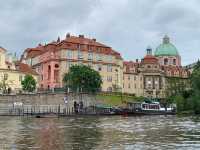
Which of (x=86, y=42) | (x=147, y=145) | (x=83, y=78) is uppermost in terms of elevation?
(x=86, y=42)

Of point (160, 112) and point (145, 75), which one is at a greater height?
point (145, 75)

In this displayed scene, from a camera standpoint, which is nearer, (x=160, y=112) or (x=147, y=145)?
(x=147, y=145)

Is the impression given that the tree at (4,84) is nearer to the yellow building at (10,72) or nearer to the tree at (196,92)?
the yellow building at (10,72)

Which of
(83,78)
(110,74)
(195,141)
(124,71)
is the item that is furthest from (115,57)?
(195,141)

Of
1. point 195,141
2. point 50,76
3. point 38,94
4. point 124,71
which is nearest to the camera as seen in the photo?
point 195,141

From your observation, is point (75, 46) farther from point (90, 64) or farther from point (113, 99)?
point (113, 99)

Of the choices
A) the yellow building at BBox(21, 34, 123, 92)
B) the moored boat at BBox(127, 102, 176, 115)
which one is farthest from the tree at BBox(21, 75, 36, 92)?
the moored boat at BBox(127, 102, 176, 115)

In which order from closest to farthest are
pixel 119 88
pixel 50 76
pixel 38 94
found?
1. pixel 38 94
2. pixel 50 76
3. pixel 119 88

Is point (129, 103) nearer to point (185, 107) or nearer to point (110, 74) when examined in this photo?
point (185, 107)

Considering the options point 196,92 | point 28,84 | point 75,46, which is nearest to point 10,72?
point 28,84

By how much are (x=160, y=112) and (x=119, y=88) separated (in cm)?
4109

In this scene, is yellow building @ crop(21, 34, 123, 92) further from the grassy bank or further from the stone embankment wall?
the stone embankment wall

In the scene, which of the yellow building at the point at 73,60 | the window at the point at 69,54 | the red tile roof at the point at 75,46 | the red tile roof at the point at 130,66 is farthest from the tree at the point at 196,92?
the red tile roof at the point at 130,66

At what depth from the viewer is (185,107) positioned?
12462cm
